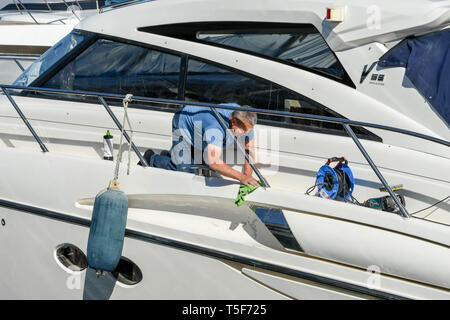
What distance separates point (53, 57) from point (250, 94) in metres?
1.89

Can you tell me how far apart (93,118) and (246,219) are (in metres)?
1.77

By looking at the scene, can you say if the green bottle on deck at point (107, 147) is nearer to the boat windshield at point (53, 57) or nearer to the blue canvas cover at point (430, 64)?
the boat windshield at point (53, 57)

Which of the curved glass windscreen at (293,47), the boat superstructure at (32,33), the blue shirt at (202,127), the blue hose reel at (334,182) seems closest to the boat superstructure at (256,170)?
the curved glass windscreen at (293,47)

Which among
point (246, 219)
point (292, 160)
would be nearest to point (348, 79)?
point (292, 160)

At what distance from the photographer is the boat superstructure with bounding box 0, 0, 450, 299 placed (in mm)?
2750

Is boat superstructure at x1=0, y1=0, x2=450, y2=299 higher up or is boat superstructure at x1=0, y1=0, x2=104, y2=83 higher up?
boat superstructure at x1=0, y1=0, x2=104, y2=83

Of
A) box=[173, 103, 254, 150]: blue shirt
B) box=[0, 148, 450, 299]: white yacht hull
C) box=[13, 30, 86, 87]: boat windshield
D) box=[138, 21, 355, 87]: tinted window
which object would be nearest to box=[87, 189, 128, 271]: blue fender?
box=[0, 148, 450, 299]: white yacht hull

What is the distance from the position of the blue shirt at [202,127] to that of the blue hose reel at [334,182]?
60 cm

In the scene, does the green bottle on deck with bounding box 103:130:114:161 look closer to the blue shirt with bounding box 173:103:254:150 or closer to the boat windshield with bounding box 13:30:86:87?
the blue shirt with bounding box 173:103:254:150

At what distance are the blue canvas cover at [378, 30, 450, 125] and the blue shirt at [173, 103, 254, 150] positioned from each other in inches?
42.0

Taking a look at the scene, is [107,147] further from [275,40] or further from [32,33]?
[32,33]

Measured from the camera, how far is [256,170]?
2949 mm

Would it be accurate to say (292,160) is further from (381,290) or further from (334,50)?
(381,290)

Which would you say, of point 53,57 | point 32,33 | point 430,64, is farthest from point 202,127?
point 32,33
